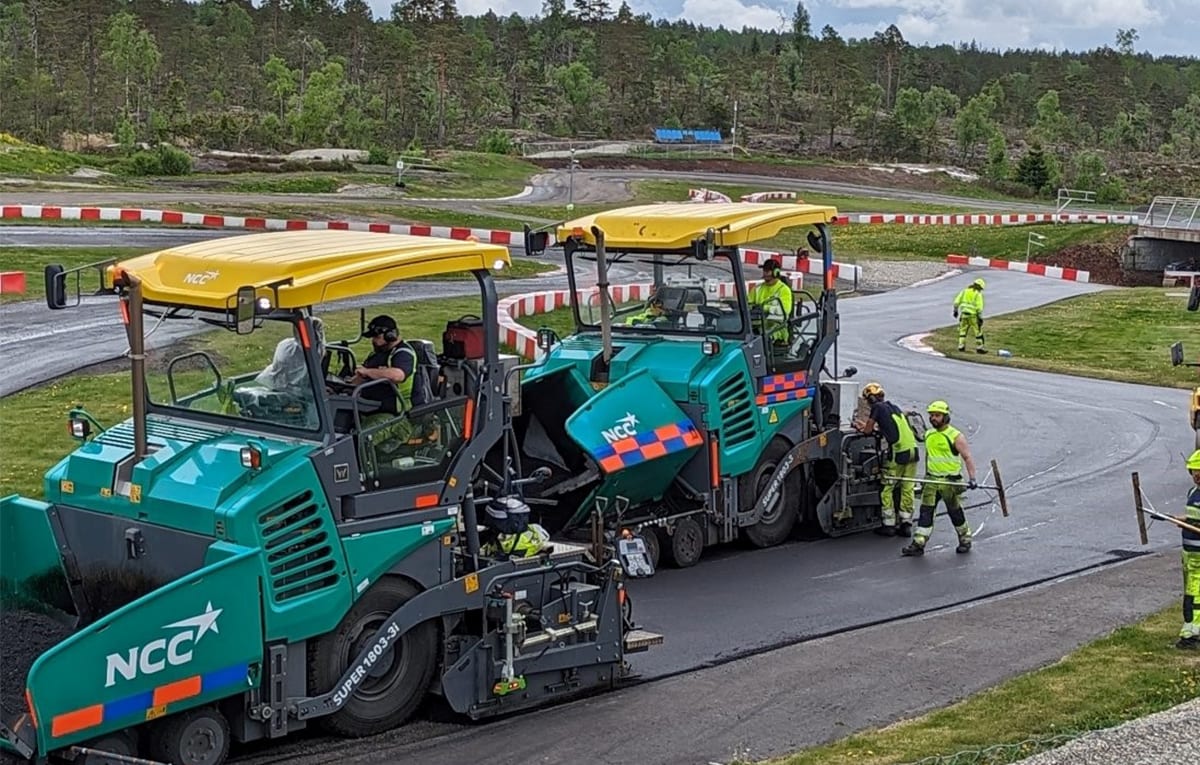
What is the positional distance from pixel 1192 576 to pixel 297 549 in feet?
23.2

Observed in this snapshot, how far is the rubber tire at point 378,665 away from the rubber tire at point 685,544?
4532mm

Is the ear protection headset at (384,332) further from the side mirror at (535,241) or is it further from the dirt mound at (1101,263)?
the dirt mound at (1101,263)

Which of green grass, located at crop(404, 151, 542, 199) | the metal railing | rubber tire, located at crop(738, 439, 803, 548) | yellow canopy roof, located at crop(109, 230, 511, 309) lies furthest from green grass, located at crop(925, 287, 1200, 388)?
green grass, located at crop(404, 151, 542, 199)

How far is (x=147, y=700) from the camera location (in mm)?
7992

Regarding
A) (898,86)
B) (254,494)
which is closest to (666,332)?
(254,494)

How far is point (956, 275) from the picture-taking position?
1752 inches

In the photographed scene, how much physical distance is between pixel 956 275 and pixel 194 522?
1504 inches

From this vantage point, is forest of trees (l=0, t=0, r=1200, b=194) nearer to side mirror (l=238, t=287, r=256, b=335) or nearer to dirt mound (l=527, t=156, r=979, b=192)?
dirt mound (l=527, t=156, r=979, b=192)

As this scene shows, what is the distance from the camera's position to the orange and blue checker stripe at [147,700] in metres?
7.65

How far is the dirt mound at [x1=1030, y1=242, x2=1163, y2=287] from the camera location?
155 ft

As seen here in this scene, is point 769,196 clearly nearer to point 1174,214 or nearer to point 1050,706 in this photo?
point 1174,214

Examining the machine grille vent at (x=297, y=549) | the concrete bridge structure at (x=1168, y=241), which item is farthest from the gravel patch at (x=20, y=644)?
the concrete bridge structure at (x=1168, y=241)

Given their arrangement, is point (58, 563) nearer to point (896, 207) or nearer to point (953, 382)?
point (953, 382)

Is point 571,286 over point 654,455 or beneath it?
over
